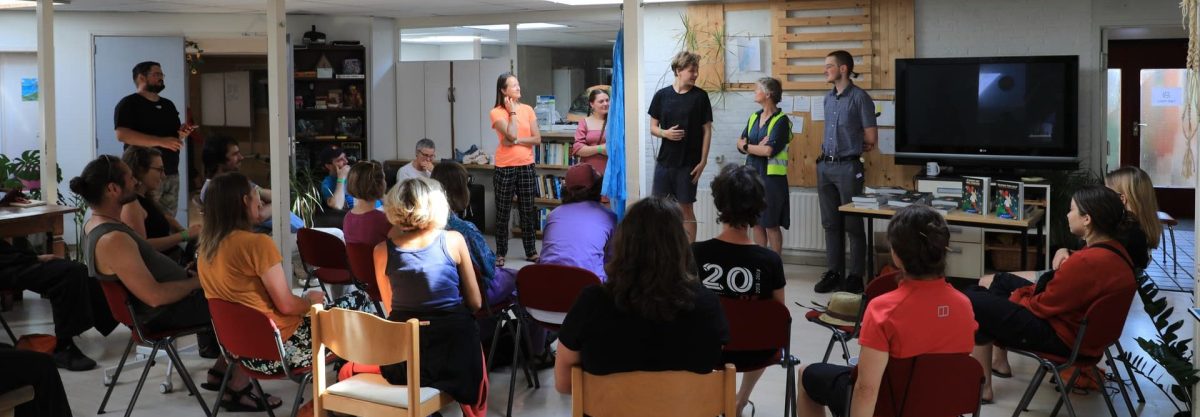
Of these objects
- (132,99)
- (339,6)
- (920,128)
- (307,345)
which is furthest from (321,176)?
(307,345)

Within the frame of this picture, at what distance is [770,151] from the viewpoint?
7879 mm

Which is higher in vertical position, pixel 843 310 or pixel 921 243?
pixel 921 243

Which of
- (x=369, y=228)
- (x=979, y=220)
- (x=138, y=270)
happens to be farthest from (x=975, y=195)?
(x=138, y=270)

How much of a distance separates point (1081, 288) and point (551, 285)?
2121 millimetres

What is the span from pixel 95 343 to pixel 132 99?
7.28ft

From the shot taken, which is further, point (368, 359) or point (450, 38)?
point (450, 38)

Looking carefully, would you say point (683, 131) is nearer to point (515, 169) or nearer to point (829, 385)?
point (515, 169)

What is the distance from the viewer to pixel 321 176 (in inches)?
407

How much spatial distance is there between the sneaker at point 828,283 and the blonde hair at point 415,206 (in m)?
4.27

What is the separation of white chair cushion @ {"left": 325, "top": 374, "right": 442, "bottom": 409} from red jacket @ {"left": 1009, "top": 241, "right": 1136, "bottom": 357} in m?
2.44

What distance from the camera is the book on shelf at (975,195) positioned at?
22.3ft

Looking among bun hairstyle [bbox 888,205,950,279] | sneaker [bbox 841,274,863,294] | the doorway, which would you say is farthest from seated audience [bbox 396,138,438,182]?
the doorway

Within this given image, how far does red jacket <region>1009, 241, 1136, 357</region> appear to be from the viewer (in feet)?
13.7

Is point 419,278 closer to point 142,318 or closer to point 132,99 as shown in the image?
point 142,318
